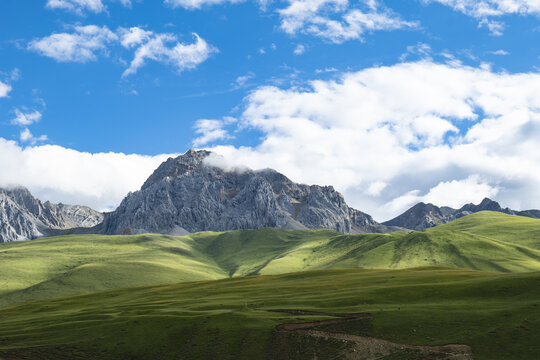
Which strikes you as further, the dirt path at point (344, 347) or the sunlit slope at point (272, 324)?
the sunlit slope at point (272, 324)

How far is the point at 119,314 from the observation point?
289 ft

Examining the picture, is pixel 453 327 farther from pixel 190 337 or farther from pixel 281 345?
pixel 190 337

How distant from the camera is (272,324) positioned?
229 feet

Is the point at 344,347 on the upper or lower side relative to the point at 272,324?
lower

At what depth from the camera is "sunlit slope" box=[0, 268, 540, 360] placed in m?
61.7

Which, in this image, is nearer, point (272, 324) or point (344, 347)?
point (344, 347)

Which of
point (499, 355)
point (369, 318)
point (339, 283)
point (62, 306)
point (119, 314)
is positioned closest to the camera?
point (499, 355)

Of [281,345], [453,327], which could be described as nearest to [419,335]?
[453,327]

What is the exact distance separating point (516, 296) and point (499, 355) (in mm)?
23781

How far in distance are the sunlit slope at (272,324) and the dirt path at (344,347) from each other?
3.10ft

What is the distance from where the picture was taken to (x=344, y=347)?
6188cm

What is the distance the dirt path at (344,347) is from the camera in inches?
2249

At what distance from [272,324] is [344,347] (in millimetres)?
12188

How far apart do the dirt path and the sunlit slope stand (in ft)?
3.10
